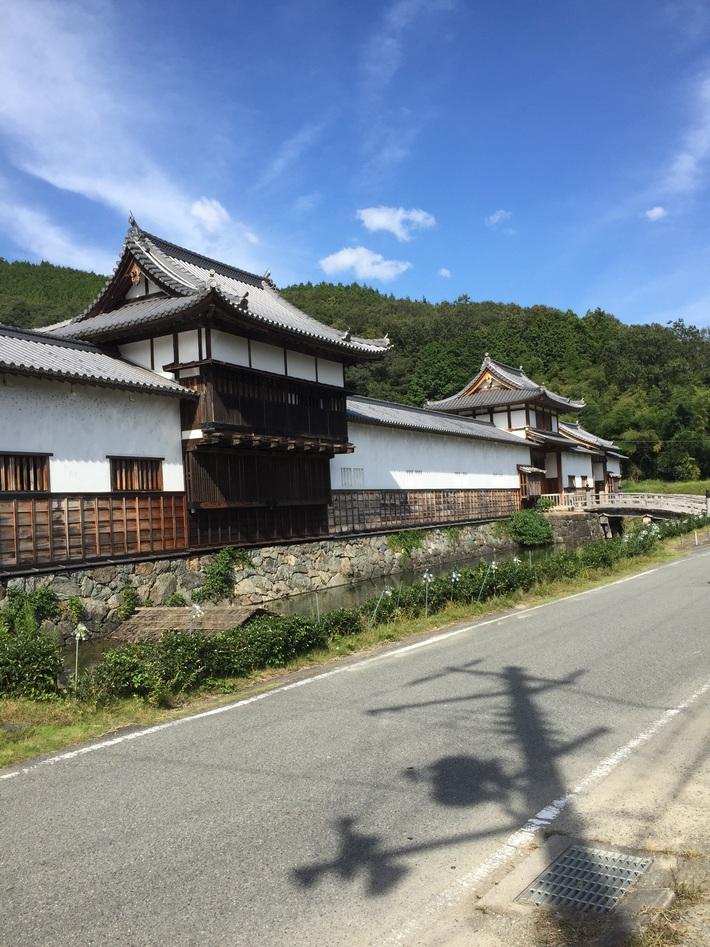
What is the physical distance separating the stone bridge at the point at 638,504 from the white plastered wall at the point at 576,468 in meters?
5.81

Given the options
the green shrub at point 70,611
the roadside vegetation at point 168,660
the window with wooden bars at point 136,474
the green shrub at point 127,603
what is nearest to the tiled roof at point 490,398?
the window with wooden bars at point 136,474

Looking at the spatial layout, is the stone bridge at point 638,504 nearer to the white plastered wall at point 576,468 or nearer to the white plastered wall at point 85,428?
the white plastered wall at point 576,468

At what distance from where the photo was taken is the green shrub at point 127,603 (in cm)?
1619

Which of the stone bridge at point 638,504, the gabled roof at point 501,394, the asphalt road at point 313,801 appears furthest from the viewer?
the gabled roof at point 501,394

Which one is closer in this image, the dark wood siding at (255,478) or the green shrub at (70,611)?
the green shrub at (70,611)

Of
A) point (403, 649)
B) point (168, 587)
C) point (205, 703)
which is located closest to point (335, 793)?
point (205, 703)

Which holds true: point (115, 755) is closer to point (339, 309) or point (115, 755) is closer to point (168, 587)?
point (168, 587)

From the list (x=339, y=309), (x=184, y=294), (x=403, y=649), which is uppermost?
(x=339, y=309)

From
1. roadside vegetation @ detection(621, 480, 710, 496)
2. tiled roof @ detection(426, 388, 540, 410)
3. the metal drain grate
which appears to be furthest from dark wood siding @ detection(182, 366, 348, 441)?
roadside vegetation @ detection(621, 480, 710, 496)

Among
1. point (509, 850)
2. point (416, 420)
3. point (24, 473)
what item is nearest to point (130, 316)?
point (24, 473)

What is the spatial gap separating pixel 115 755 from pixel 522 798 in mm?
3595

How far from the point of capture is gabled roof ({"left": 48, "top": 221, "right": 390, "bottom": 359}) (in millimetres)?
18031

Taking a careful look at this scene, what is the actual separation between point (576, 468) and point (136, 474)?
37.2 metres

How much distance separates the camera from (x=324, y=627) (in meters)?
11.0
